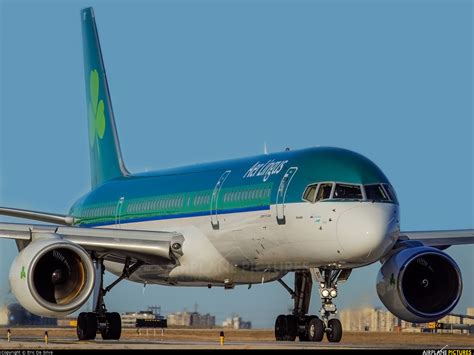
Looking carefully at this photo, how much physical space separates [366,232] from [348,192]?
120cm

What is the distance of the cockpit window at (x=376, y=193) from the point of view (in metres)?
31.2

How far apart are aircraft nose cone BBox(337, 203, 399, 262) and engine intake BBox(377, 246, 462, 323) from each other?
3152mm

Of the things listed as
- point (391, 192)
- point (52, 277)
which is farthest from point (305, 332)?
point (52, 277)

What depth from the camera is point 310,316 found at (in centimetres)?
3578

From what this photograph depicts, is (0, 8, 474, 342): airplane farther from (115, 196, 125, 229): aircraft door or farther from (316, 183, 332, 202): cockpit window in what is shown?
(115, 196, 125, 229): aircraft door

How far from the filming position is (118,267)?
40.2 m

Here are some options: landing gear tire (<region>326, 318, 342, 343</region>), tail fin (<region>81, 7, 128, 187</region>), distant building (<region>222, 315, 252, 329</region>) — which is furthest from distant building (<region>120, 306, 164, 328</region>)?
landing gear tire (<region>326, 318, 342, 343</region>)

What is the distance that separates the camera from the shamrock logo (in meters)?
47.5

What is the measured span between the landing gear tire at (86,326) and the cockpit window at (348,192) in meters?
8.89

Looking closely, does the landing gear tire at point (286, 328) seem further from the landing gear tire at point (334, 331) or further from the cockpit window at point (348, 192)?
the cockpit window at point (348, 192)

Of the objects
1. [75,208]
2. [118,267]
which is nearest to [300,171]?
[118,267]

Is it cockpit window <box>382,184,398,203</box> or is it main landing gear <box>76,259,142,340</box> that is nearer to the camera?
cockpit window <box>382,184,398,203</box>

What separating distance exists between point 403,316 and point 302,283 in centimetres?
328

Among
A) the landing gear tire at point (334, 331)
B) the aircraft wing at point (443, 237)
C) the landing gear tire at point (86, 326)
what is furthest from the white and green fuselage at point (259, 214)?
the aircraft wing at point (443, 237)
